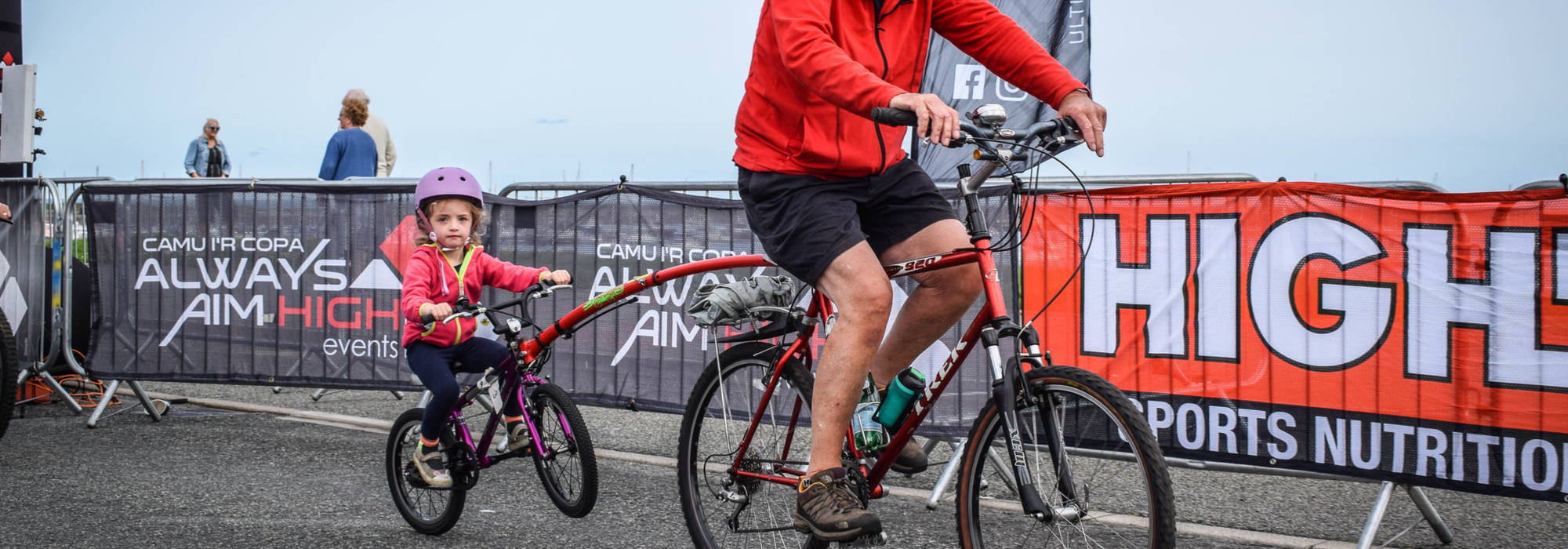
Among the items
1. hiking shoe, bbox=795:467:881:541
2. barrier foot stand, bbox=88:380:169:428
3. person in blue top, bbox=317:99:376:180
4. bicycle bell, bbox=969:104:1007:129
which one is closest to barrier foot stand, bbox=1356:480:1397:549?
hiking shoe, bbox=795:467:881:541

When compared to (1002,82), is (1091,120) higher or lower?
lower

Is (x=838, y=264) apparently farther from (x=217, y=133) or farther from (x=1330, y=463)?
(x=217, y=133)

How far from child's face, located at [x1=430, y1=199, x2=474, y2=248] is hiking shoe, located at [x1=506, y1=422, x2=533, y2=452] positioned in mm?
792

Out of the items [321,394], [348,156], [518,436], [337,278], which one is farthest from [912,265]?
[348,156]

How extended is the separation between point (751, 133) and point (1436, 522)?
2.99m

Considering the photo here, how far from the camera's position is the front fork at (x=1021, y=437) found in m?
2.79

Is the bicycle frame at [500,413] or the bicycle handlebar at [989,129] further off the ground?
the bicycle handlebar at [989,129]

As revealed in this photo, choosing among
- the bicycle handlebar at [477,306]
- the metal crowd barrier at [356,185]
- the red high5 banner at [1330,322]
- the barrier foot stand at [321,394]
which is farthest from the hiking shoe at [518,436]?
the barrier foot stand at [321,394]

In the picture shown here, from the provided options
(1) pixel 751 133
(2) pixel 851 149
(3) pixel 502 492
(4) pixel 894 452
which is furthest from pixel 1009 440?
(3) pixel 502 492

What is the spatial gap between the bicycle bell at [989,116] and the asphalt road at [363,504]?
2009mm

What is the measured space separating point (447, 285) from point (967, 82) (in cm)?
406

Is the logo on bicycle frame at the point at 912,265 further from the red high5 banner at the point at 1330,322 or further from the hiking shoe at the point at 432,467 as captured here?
the hiking shoe at the point at 432,467

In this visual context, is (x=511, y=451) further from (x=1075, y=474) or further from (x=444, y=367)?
(x=1075, y=474)

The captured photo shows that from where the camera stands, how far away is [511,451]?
440cm
